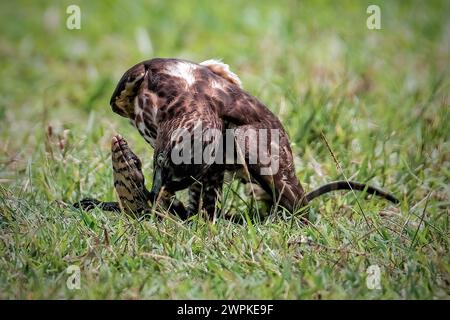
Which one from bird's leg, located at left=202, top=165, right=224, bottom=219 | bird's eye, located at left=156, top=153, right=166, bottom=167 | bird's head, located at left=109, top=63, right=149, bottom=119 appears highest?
bird's head, located at left=109, top=63, right=149, bottom=119

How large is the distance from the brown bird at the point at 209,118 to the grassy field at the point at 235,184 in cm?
15

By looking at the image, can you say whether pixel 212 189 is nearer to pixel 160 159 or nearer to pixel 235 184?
pixel 235 184

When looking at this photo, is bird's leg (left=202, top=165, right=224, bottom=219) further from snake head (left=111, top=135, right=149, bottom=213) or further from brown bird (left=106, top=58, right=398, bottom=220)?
snake head (left=111, top=135, right=149, bottom=213)

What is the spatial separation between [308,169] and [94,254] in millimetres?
1762

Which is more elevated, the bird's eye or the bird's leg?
the bird's eye

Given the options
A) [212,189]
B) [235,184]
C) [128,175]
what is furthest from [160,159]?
[235,184]

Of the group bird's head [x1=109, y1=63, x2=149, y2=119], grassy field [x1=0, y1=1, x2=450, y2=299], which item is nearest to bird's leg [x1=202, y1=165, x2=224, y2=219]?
grassy field [x1=0, y1=1, x2=450, y2=299]

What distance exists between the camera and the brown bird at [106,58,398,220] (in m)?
4.52

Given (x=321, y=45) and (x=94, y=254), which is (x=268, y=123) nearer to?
(x=94, y=254)

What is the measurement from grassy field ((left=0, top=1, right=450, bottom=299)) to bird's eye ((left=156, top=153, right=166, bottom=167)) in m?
0.30

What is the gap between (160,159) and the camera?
4.30 metres

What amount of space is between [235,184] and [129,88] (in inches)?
35.5

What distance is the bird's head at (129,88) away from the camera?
15.6 feet
